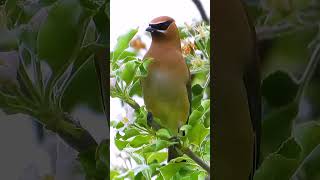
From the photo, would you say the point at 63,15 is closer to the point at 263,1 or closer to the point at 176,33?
the point at 176,33

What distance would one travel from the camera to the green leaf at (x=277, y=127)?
79.3 inches

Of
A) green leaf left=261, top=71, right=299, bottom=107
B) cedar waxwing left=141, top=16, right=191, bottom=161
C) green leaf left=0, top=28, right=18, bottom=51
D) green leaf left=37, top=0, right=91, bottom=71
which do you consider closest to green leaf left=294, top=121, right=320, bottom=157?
green leaf left=261, top=71, right=299, bottom=107

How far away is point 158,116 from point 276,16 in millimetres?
700

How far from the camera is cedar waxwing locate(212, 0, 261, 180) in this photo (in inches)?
A: 82.0

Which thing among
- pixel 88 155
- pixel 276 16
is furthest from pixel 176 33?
pixel 88 155

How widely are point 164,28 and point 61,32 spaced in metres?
0.49

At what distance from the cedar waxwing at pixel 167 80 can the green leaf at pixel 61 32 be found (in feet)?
1.10

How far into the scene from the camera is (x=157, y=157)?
2.36 meters

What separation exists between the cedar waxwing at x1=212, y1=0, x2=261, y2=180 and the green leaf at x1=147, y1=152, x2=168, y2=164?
0.30 metres

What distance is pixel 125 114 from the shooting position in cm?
239

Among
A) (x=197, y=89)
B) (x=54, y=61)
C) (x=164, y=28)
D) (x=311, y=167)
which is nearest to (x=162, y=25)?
(x=164, y=28)

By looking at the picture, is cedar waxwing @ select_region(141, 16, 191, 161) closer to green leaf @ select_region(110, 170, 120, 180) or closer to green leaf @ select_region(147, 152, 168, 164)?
green leaf @ select_region(147, 152, 168, 164)

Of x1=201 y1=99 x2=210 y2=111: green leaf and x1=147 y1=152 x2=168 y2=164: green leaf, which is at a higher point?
x1=201 y1=99 x2=210 y2=111: green leaf

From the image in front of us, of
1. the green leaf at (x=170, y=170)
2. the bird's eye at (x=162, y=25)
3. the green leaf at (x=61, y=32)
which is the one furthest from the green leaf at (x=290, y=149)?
the green leaf at (x=61, y=32)
